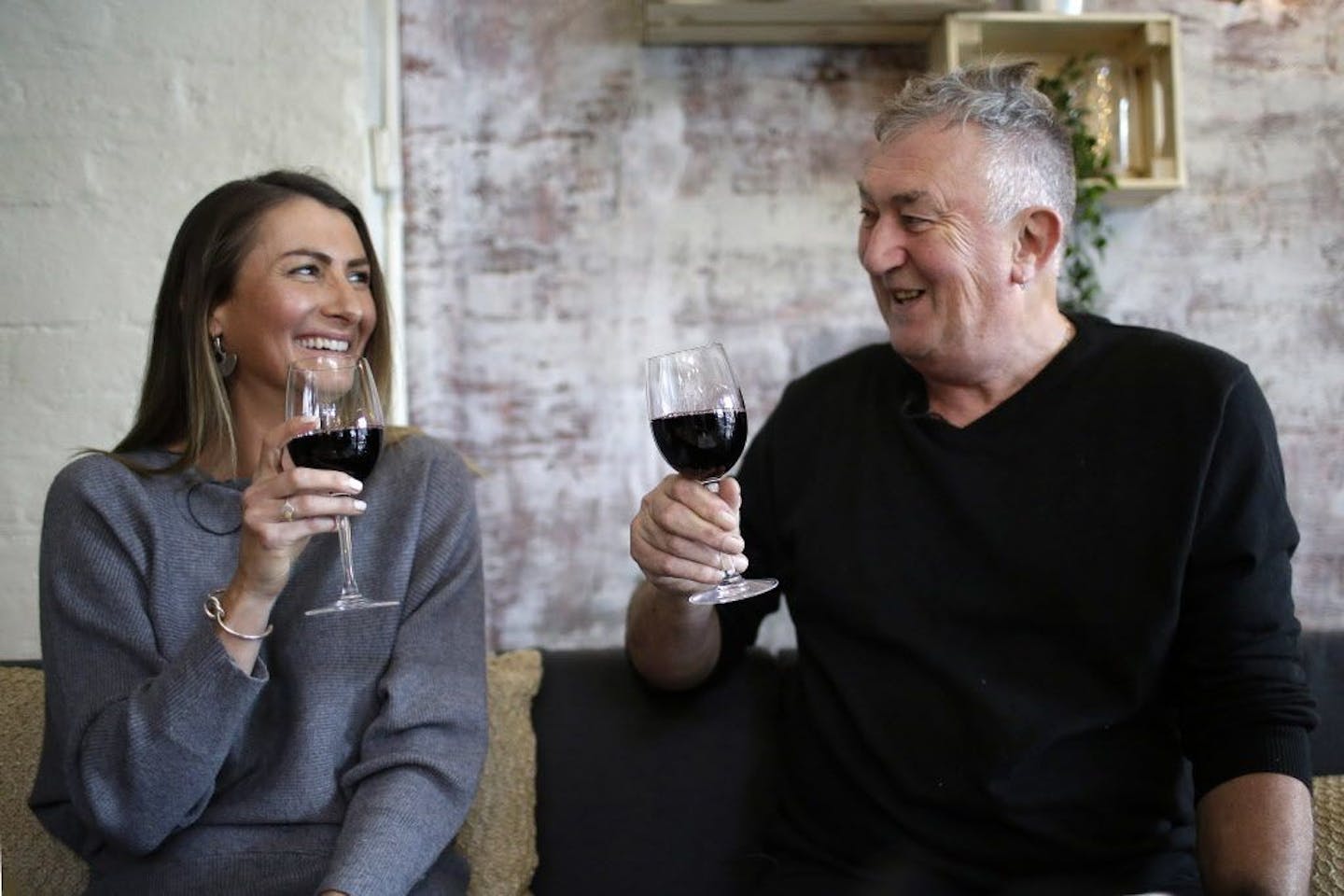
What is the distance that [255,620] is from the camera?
1391 millimetres

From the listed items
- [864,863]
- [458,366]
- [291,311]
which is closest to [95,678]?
[291,311]

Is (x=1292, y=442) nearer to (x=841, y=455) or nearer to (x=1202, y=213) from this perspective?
(x=1202, y=213)

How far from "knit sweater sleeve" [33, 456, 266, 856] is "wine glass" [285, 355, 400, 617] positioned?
0.21m

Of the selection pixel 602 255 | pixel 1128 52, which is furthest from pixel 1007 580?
pixel 1128 52

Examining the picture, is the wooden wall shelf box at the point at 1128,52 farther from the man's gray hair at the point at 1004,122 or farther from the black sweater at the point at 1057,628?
the black sweater at the point at 1057,628

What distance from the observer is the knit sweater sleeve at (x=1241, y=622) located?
1.41m

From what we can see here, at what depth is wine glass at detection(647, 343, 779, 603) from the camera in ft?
4.20

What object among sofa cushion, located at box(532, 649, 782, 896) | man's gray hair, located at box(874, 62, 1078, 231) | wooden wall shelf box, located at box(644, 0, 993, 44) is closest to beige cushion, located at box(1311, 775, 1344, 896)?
sofa cushion, located at box(532, 649, 782, 896)

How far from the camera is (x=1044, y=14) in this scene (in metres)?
2.54

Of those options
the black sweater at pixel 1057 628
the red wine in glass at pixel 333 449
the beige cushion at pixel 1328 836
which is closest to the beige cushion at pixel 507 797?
the black sweater at pixel 1057 628

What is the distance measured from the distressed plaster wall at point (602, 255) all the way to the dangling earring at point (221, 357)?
99 cm

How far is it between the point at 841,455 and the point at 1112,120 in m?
1.31

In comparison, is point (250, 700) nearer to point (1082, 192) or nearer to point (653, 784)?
point (653, 784)

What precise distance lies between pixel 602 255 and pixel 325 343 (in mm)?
1122
